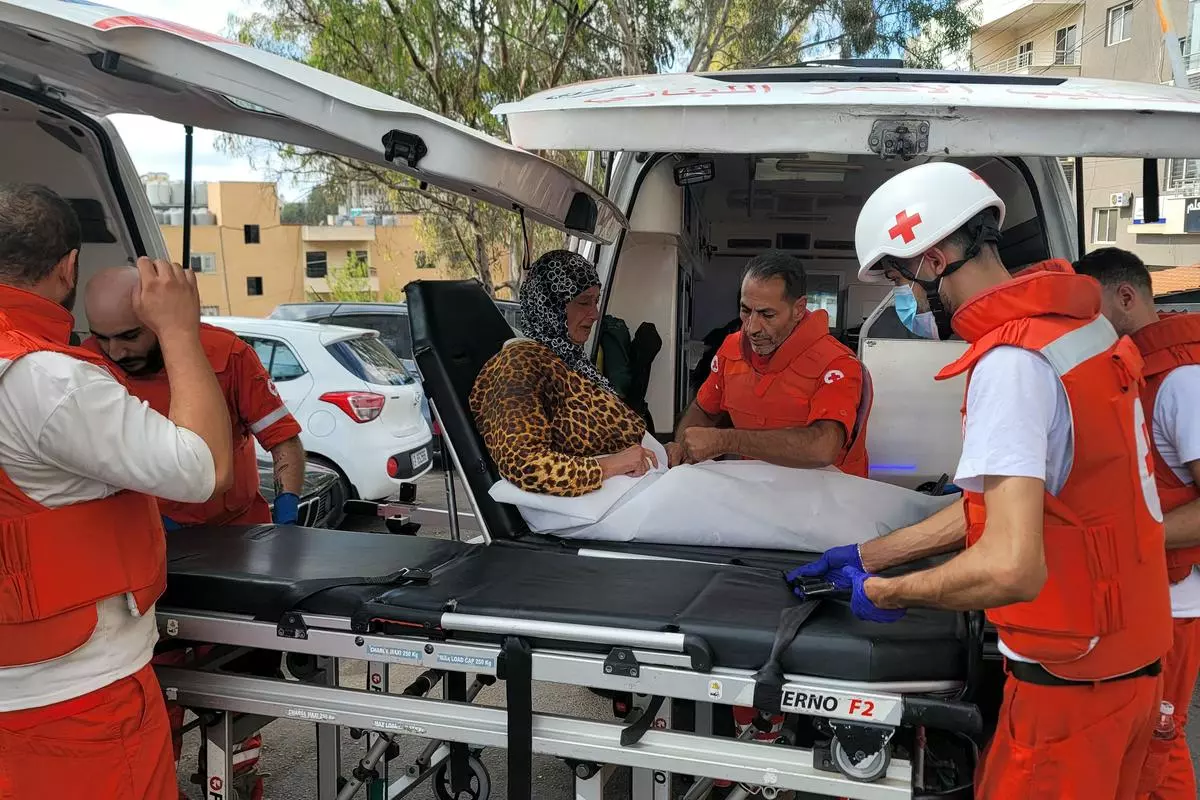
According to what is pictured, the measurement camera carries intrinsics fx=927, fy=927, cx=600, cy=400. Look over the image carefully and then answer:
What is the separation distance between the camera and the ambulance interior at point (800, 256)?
13.4 feet

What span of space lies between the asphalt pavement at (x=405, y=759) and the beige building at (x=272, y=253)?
36.0 metres

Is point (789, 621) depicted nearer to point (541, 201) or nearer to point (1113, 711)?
point (1113, 711)

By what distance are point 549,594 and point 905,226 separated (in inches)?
46.0

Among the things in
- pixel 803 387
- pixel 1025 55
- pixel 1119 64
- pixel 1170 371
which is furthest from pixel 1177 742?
pixel 1025 55

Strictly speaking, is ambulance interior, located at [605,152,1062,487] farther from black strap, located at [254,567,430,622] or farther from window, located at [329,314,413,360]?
window, located at [329,314,413,360]

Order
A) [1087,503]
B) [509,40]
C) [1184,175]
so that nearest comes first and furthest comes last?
[1087,503], [509,40], [1184,175]

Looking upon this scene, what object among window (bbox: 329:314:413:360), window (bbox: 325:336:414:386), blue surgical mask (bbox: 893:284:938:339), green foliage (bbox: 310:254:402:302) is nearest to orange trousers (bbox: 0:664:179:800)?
blue surgical mask (bbox: 893:284:938:339)

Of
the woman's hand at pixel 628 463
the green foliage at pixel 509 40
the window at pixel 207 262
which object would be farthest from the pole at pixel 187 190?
the window at pixel 207 262

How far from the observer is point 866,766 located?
1.86 m

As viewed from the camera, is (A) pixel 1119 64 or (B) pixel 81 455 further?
(A) pixel 1119 64

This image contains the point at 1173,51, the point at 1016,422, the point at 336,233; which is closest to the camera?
the point at 1016,422

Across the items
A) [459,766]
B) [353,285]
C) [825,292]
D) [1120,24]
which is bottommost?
[459,766]

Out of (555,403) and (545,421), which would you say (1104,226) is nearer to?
(555,403)

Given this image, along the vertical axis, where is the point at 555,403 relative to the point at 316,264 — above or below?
below
